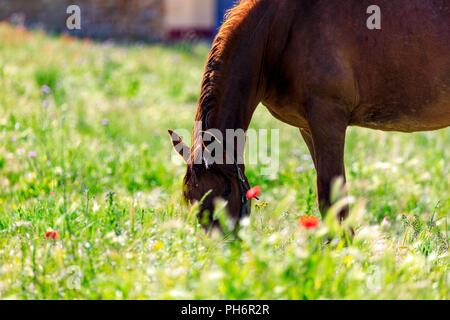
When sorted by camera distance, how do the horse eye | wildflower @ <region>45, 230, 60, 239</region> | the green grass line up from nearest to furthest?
1. the green grass
2. wildflower @ <region>45, 230, 60, 239</region>
3. the horse eye

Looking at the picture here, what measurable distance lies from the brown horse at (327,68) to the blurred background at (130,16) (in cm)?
1081

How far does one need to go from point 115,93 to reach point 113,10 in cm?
688

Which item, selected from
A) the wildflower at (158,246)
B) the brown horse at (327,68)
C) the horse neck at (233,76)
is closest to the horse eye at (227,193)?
the brown horse at (327,68)

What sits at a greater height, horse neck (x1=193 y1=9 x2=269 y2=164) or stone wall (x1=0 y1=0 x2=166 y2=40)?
stone wall (x1=0 y1=0 x2=166 y2=40)

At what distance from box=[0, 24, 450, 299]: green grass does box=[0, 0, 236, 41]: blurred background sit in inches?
176

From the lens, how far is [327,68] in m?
3.39

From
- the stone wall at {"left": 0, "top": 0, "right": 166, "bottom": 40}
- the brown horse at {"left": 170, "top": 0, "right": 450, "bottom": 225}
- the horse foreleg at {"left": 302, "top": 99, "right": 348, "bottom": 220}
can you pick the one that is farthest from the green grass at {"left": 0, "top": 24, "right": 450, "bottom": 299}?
the stone wall at {"left": 0, "top": 0, "right": 166, "bottom": 40}

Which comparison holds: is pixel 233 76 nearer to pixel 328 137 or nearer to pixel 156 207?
pixel 328 137

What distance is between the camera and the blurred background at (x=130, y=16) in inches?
563

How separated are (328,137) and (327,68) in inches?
16.9

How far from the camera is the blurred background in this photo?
1430cm

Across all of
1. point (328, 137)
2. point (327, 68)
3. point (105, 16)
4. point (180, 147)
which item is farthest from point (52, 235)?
point (105, 16)

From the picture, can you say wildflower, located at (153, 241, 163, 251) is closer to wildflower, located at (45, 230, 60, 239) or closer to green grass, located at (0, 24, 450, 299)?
green grass, located at (0, 24, 450, 299)

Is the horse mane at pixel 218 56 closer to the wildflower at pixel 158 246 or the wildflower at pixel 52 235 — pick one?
the wildflower at pixel 158 246
